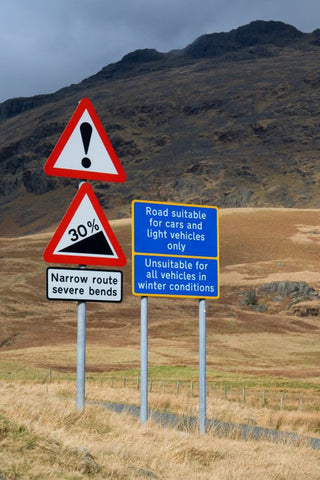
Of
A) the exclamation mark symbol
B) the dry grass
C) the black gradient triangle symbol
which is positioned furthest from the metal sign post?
the exclamation mark symbol

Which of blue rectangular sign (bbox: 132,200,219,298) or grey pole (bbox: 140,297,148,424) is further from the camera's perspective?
blue rectangular sign (bbox: 132,200,219,298)

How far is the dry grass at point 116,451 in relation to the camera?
6.41 metres

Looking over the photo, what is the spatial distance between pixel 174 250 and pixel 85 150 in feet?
8.08

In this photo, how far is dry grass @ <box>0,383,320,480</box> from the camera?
6.41m

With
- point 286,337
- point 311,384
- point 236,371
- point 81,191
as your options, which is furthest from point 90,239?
point 286,337

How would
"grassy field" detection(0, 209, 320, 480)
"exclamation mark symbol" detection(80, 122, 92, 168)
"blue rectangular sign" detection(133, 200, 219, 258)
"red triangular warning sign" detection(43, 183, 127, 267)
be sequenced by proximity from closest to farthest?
"grassy field" detection(0, 209, 320, 480), "red triangular warning sign" detection(43, 183, 127, 267), "exclamation mark symbol" detection(80, 122, 92, 168), "blue rectangular sign" detection(133, 200, 219, 258)

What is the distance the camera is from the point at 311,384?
46312 mm

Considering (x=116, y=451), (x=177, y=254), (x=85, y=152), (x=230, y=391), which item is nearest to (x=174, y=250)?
(x=177, y=254)

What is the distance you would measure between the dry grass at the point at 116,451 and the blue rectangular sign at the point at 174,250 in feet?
6.30

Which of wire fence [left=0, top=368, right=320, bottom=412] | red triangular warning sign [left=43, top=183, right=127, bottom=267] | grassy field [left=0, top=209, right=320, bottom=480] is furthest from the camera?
wire fence [left=0, top=368, right=320, bottom=412]

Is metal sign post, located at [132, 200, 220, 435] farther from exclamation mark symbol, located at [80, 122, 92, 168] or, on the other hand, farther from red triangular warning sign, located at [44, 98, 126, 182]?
exclamation mark symbol, located at [80, 122, 92, 168]

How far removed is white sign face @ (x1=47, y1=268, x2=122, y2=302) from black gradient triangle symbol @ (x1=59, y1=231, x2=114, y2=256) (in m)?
0.24

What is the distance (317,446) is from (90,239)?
17.9 feet

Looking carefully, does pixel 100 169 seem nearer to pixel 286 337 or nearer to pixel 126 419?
pixel 126 419
